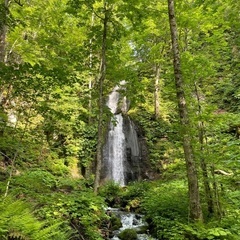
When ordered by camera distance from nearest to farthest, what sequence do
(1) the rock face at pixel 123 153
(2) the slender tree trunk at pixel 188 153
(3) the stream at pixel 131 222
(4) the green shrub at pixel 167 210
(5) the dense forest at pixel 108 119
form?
(5) the dense forest at pixel 108 119, (2) the slender tree trunk at pixel 188 153, (4) the green shrub at pixel 167 210, (3) the stream at pixel 131 222, (1) the rock face at pixel 123 153

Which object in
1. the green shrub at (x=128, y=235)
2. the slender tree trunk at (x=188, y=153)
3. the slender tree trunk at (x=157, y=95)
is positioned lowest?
the green shrub at (x=128, y=235)

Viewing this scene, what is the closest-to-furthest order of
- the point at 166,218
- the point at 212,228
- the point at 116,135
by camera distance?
the point at 212,228 < the point at 166,218 < the point at 116,135

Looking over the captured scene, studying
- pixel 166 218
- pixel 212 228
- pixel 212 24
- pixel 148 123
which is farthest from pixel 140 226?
pixel 148 123

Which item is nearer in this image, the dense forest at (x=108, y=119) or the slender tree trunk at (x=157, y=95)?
the dense forest at (x=108, y=119)

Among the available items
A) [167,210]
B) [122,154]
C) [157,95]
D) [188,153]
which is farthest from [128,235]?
[157,95]

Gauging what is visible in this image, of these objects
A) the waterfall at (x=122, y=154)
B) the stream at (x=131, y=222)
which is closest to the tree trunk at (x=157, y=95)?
the waterfall at (x=122, y=154)

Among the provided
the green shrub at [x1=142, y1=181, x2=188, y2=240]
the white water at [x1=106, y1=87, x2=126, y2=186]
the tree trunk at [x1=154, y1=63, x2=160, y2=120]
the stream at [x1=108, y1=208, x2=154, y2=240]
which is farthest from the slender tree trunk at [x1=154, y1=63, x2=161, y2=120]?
the green shrub at [x1=142, y1=181, x2=188, y2=240]

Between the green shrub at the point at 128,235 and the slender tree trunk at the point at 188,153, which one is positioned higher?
the slender tree trunk at the point at 188,153

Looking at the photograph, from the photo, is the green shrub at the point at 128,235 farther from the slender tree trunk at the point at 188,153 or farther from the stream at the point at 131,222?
the slender tree trunk at the point at 188,153

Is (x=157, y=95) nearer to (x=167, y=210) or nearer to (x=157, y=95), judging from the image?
(x=157, y=95)

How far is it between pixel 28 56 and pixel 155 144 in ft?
33.2

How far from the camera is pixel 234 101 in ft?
55.4

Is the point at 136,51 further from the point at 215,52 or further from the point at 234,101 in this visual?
the point at 215,52

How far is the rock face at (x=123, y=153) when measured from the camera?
14.5 m
